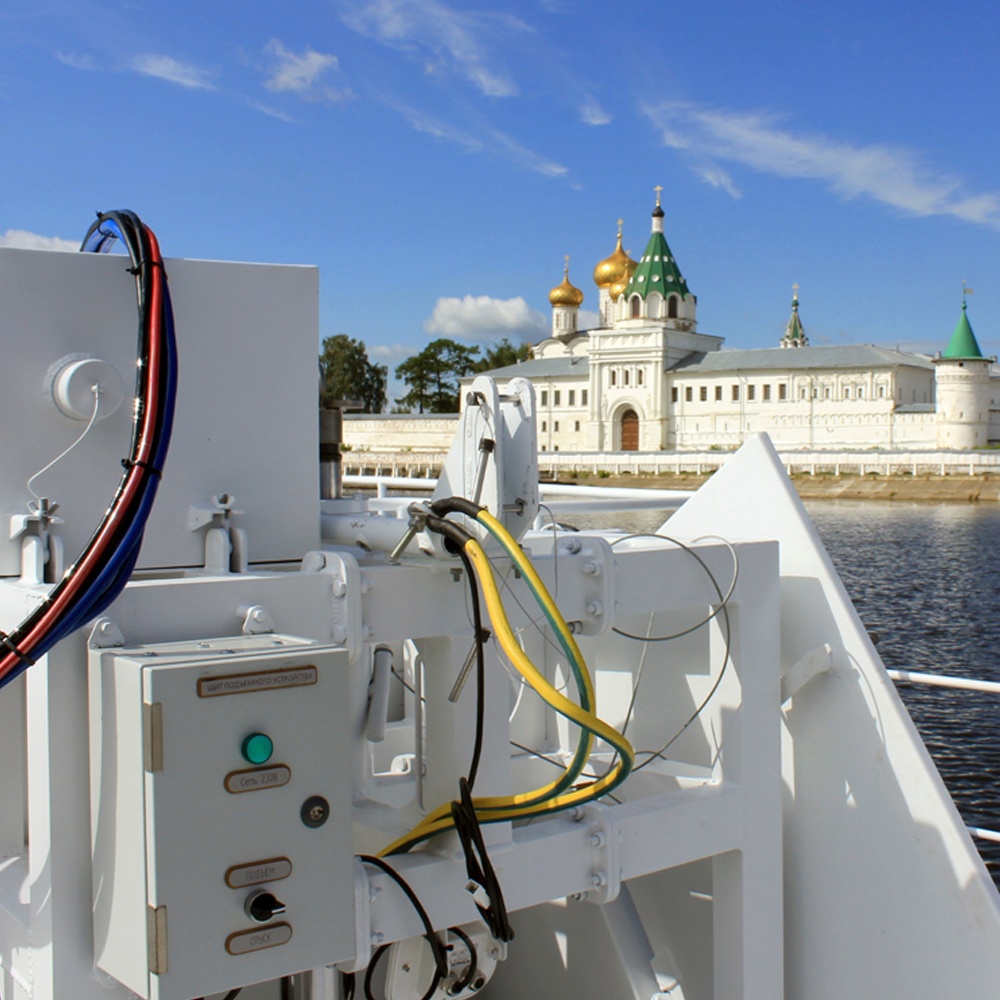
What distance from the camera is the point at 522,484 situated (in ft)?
7.82

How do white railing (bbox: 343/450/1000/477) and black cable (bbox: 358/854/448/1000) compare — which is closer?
black cable (bbox: 358/854/448/1000)

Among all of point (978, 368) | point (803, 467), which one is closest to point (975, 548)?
point (803, 467)

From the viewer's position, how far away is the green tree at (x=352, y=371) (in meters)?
79.0

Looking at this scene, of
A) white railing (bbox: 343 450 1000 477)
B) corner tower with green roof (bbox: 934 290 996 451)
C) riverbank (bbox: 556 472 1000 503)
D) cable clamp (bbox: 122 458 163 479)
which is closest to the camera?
cable clamp (bbox: 122 458 163 479)

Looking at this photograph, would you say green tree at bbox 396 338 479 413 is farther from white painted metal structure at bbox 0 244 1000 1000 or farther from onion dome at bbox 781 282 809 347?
white painted metal structure at bbox 0 244 1000 1000

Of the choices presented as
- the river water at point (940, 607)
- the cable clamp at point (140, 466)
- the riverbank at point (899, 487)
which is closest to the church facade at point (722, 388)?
the riverbank at point (899, 487)

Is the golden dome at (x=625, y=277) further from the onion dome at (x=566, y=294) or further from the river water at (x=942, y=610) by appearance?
the river water at (x=942, y=610)

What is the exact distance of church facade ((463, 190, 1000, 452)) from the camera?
210 feet

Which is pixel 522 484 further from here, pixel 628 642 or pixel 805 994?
pixel 805 994

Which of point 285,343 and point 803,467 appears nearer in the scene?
point 285,343

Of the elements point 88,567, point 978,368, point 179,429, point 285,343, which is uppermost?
point 978,368

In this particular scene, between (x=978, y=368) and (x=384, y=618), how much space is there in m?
66.7

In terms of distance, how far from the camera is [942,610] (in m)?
20.2

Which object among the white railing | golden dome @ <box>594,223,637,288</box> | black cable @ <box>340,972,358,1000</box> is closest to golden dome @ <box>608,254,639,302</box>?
golden dome @ <box>594,223,637,288</box>
